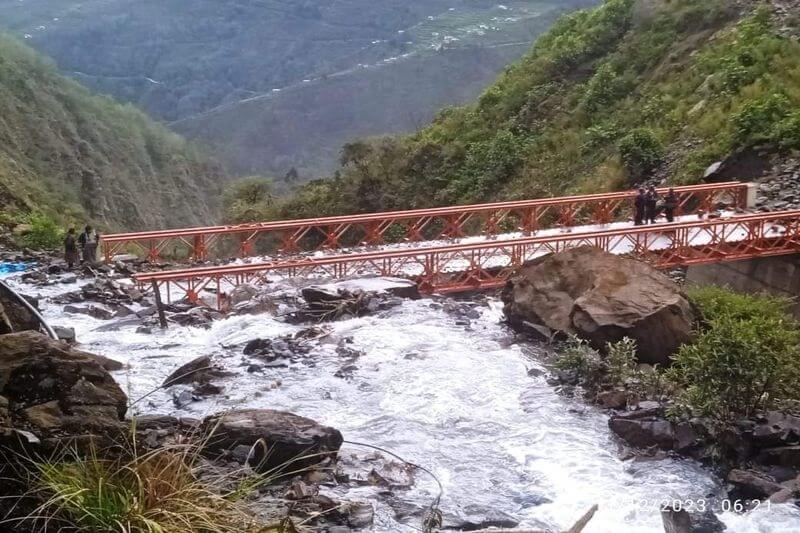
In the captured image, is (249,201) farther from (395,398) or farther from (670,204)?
(395,398)

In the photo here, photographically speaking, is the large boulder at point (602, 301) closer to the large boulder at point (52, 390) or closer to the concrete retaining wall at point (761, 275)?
the concrete retaining wall at point (761, 275)

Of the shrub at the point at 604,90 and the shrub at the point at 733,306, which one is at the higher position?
the shrub at the point at 604,90

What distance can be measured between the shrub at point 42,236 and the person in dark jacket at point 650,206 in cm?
1648

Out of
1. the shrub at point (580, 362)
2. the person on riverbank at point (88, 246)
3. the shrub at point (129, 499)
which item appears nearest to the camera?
the shrub at point (129, 499)

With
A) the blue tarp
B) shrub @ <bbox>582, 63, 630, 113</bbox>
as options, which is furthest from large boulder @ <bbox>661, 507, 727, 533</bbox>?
shrub @ <bbox>582, 63, 630, 113</bbox>

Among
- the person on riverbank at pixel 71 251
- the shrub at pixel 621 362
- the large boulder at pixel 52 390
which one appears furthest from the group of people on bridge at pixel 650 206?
the large boulder at pixel 52 390

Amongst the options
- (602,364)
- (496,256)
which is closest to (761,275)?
(496,256)

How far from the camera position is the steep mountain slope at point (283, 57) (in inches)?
2643

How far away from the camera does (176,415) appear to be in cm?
897

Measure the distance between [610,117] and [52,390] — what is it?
28.3 m

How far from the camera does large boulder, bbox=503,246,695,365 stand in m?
11.3

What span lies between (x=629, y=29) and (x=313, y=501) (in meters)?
34.2

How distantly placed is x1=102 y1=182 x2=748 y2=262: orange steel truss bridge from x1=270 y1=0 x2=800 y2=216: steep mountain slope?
7.27 feet

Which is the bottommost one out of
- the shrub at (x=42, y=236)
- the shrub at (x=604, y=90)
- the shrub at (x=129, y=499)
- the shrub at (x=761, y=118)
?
the shrub at (x=42, y=236)
